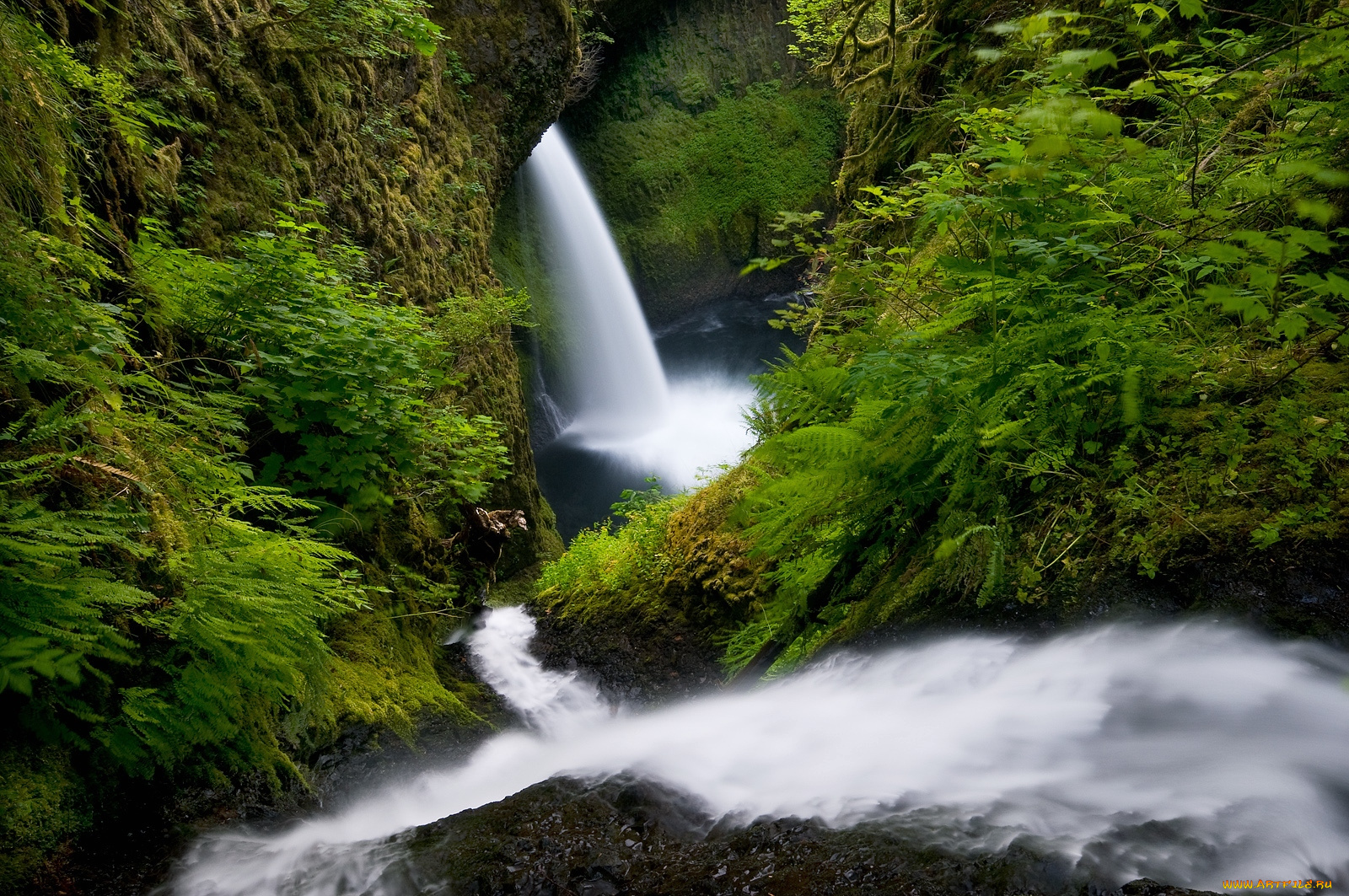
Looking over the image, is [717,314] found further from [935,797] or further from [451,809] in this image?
[935,797]

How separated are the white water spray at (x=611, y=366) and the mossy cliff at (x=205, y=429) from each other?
35.6 feet

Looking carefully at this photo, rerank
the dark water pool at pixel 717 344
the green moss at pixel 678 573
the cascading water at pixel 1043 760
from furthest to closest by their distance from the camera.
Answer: the dark water pool at pixel 717 344 → the green moss at pixel 678 573 → the cascading water at pixel 1043 760

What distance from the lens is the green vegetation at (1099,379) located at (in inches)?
77.7

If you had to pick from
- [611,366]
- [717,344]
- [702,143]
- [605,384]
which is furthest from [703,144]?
[605,384]

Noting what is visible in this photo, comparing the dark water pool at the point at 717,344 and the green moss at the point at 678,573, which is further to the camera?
the dark water pool at the point at 717,344

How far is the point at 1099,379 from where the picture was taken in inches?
87.6

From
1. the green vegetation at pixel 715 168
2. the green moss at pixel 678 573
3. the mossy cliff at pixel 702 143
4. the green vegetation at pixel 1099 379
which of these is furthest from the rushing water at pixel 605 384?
the green vegetation at pixel 1099 379

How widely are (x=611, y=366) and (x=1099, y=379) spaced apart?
58.3ft

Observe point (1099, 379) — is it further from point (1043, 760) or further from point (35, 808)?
point (35, 808)

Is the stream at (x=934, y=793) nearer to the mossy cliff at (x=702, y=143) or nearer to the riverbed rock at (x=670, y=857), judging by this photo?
the riverbed rock at (x=670, y=857)

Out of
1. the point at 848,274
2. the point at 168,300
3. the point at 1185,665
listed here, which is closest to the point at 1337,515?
Answer: the point at 1185,665

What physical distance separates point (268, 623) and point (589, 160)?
2005 cm

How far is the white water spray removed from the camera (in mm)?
18438

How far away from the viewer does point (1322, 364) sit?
7.07 ft
